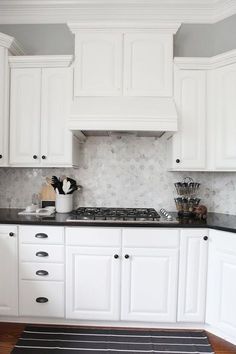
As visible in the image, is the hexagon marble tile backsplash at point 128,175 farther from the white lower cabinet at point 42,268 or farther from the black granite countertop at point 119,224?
the white lower cabinet at point 42,268

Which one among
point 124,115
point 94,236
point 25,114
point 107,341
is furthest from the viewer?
point 25,114

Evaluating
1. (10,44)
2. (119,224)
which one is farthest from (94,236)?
(10,44)

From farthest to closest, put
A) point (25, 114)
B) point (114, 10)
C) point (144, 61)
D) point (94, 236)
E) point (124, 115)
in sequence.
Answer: point (114, 10)
point (25, 114)
point (144, 61)
point (124, 115)
point (94, 236)

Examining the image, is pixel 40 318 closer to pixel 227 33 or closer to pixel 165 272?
pixel 165 272

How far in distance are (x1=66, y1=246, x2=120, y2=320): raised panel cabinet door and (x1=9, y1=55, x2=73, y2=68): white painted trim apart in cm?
166

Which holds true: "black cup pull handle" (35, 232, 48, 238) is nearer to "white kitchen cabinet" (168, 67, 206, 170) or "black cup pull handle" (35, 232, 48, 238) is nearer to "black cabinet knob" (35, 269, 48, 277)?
"black cabinet knob" (35, 269, 48, 277)

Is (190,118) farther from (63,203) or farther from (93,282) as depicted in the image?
(93,282)

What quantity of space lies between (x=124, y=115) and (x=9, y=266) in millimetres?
1589

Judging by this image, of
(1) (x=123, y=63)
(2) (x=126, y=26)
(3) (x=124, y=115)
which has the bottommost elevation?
(3) (x=124, y=115)

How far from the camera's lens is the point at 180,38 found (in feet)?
8.95

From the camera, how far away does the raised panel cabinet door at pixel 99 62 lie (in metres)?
2.37

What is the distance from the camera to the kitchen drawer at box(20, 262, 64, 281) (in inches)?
85.2

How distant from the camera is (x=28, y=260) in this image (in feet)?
7.15

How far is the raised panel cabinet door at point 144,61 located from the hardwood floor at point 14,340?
6.93 ft
